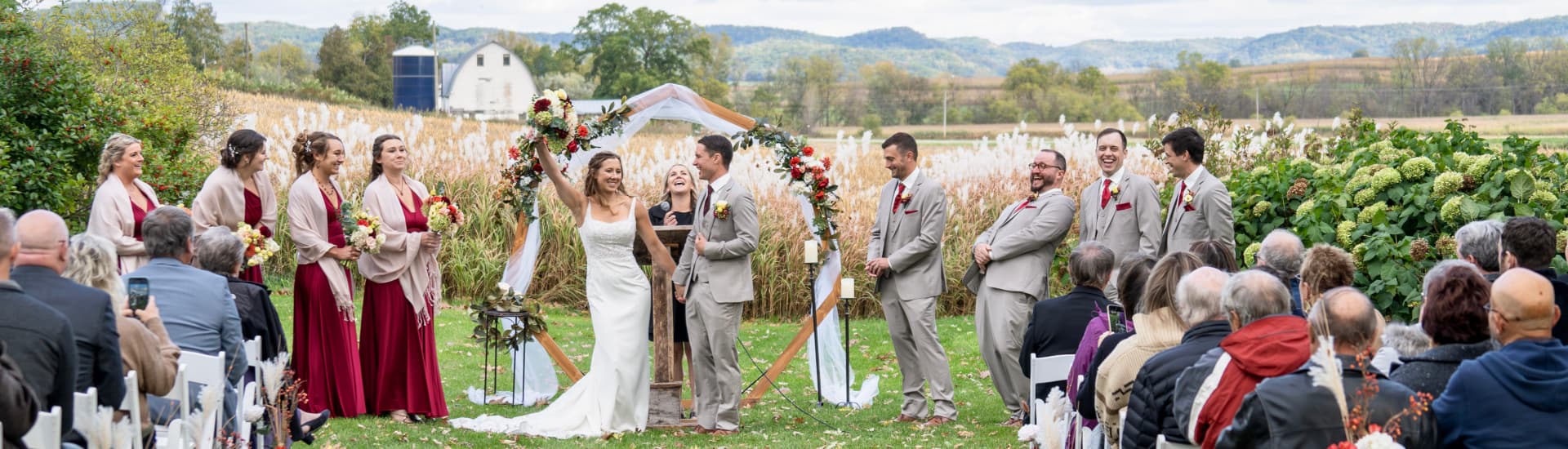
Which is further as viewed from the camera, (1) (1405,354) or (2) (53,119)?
(2) (53,119)

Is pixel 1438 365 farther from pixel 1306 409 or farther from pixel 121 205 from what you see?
pixel 121 205

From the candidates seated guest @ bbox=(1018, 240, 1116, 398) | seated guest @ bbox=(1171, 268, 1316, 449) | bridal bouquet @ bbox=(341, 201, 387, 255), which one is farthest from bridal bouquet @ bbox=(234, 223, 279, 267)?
seated guest @ bbox=(1171, 268, 1316, 449)

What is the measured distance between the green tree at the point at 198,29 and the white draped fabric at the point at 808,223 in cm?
6158

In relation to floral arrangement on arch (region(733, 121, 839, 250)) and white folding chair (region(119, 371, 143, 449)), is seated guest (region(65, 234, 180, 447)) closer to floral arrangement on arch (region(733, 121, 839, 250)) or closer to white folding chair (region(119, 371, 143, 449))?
white folding chair (region(119, 371, 143, 449))

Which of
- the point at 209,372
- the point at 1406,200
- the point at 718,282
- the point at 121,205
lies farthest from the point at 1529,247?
the point at 121,205

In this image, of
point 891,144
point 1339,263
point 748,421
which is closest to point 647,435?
point 748,421

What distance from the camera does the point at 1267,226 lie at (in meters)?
9.70

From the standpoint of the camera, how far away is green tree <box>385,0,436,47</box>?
3839 inches

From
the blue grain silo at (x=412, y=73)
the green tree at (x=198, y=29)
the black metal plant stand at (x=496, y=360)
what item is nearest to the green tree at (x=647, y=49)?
the blue grain silo at (x=412, y=73)

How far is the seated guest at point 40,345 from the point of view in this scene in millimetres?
4285

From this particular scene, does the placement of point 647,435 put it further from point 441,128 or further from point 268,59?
point 268,59

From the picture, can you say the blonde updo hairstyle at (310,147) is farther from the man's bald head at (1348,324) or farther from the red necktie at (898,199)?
the man's bald head at (1348,324)

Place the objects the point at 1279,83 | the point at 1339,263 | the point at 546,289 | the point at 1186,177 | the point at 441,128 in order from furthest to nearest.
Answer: the point at 1279,83
the point at 441,128
the point at 546,289
the point at 1186,177
the point at 1339,263

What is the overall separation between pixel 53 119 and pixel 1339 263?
9843mm
